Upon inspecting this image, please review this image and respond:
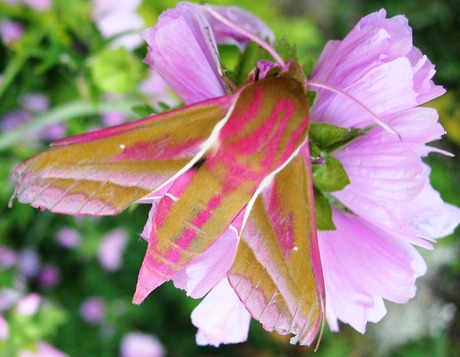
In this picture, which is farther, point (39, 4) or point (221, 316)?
point (39, 4)

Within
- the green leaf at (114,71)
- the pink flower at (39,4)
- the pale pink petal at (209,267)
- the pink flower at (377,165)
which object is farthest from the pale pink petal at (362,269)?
the pink flower at (39,4)

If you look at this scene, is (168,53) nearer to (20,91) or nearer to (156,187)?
(156,187)

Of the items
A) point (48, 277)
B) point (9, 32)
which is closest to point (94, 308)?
point (48, 277)

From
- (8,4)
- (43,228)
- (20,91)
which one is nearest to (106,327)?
(43,228)

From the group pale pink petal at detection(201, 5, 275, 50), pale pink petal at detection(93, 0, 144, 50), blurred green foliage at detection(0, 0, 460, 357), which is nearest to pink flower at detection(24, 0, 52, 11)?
blurred green foliage at detection(0, 0, 460, 357)

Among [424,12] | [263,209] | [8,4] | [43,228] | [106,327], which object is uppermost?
[263,209]

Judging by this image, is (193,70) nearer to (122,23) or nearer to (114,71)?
(114,71)
